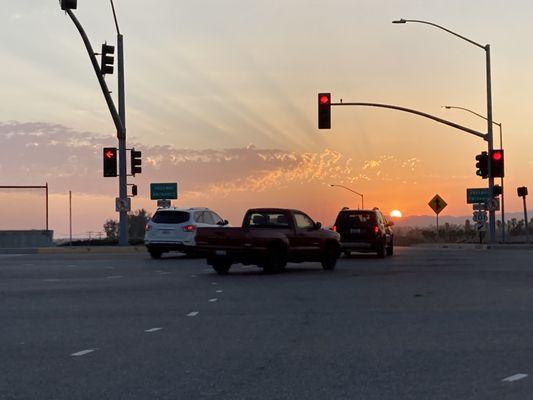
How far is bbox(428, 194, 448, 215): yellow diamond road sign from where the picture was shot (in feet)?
164

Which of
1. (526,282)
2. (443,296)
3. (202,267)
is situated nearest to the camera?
(443,296)

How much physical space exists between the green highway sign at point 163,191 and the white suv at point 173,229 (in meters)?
20.6

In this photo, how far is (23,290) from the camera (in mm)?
17094

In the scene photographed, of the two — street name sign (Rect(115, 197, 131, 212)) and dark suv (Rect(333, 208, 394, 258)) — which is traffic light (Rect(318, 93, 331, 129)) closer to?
dark suv (Rect(333, 208, 394, 258))

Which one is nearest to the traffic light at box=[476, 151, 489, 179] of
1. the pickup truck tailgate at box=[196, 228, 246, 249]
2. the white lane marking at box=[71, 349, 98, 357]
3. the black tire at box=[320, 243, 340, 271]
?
the black tire at box=[320, 243, 340, 271]

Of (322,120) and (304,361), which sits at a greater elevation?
(322,120)

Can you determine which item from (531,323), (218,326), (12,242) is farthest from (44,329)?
(12,242)

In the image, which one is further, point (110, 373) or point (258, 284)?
point (258, 284)

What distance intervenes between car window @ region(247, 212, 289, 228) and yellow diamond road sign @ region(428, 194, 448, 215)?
2904cm

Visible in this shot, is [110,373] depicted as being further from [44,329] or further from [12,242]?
[12,242]

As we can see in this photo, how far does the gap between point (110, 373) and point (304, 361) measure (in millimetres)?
1914

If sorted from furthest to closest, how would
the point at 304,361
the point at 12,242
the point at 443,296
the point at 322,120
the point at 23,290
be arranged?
the point at 12,242 → the point at 322,120 → the point at 23,290 → the point at 443,296 → the point at 304,361

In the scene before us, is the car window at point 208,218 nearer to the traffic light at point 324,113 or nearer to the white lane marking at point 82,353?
the traffic light at point 324,113

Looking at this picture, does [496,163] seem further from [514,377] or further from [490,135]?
[514,377]
